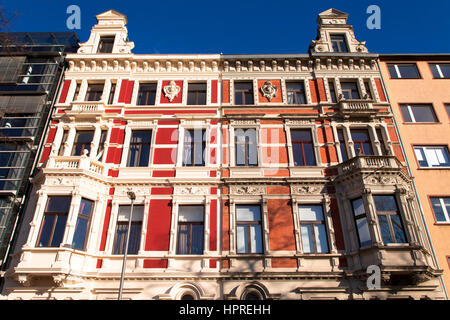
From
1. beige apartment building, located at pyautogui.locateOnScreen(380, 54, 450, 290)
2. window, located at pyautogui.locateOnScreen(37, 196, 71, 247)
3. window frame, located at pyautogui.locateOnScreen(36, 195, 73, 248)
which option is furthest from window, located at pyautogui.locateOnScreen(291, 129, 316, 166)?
window, located at pyautogui.locateOnScreen(37, 196, 71, 247)

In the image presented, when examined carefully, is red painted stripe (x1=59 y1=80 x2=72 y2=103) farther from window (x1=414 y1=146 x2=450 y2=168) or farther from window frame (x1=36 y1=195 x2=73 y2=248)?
window (x1=414 y1=146 x2=450 y2=168)

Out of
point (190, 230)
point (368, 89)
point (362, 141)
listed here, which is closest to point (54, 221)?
point (190, 230)

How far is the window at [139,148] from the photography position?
18047 millimetres

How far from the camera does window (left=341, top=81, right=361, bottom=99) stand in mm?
20328

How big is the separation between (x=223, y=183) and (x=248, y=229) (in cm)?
275

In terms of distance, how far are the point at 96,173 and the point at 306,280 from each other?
11.5 metres

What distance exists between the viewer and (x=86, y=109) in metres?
19.0

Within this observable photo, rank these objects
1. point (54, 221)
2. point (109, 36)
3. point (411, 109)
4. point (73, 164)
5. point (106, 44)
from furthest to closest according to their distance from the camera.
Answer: point (109, 36) → point (106, 44) → point (411, 109) → point (73, 164) → point (54, 221)

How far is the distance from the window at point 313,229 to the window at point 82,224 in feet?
34.7

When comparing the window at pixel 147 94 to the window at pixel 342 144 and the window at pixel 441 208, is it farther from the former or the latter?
the window at pixel 441 208

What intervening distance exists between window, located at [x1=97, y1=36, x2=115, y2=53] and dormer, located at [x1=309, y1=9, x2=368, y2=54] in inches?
540

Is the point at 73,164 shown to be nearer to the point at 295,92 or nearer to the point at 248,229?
the point at 248,229

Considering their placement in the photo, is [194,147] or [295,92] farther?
[295,92]
